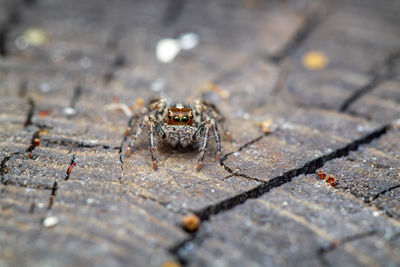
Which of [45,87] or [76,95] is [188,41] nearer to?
[76,95]

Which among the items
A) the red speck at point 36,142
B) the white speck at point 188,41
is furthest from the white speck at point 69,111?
the white speck at point 188,41

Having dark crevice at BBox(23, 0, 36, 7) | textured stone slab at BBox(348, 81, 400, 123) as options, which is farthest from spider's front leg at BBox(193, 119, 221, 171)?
dark crevice at BBox(23, 0, 36, 7)

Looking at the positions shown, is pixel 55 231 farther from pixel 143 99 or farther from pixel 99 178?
pixel 143 99

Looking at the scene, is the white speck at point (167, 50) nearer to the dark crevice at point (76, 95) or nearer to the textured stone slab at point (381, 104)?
the dark crevice at point (76, 95)

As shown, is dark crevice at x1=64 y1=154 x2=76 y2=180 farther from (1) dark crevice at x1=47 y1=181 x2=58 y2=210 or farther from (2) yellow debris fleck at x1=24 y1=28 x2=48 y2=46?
(2) yellow debris fleck at x1=24 y1=28 x2=48 y2=46

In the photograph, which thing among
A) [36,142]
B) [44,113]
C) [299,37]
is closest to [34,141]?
[36,142]

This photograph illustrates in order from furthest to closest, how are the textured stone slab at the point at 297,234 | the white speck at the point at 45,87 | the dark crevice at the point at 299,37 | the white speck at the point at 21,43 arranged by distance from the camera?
the dark crevice at the point at 299,37
the white speck at the point at 21,43
the white speck at the point at 45,87
the textured stone slab at the point at 297,234
